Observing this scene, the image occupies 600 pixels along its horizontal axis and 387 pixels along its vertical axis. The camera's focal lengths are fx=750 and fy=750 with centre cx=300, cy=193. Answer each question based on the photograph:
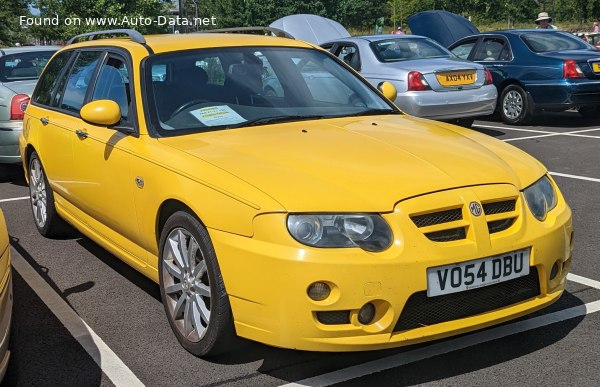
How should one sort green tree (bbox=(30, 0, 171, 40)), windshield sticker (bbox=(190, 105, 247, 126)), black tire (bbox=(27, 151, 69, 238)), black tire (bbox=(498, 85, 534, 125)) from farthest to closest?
green tree (bbox=(30, 0, 171, 40)) < black tire (bbox=(498, 85, 534, 125)) < black tire (bbox=(27, 151, 69, 238)) < windshield sticker (bbox=(190, 105, 247, 126))

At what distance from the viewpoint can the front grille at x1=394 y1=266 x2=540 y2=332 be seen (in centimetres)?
309

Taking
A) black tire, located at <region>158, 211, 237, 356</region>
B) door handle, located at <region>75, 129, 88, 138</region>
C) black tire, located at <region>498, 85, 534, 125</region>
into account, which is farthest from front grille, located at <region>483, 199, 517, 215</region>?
black tire, located at <region>498, 85, 534, 125</region>

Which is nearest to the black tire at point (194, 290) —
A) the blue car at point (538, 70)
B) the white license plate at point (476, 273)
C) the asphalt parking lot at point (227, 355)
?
the asphalt parking lot at point (227, 355)

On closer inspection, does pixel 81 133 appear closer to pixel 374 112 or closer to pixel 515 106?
pixel 374 112

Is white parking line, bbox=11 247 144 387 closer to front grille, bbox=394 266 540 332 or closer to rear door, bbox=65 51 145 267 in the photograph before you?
rear door, bbox=65 51 145 267

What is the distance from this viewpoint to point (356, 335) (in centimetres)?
306

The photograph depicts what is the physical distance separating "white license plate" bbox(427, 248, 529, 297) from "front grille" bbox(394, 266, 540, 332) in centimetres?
3

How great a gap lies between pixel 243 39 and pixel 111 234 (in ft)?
4.90

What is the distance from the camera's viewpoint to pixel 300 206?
10.1ft

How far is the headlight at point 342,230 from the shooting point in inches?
120

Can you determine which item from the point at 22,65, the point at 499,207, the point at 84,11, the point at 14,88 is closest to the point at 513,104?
the point at 22,65

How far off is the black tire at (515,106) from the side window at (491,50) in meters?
0.60

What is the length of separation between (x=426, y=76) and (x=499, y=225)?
23.3 feet

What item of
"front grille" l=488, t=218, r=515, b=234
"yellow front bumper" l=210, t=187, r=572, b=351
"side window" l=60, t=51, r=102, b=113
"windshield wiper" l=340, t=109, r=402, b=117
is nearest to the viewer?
"yellow front bumper" l=210, t=187, r=572, b=351
